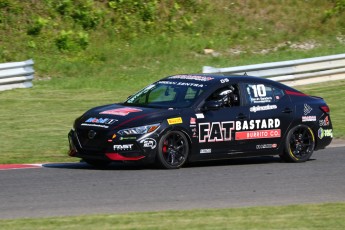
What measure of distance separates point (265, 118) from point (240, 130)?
49 cm

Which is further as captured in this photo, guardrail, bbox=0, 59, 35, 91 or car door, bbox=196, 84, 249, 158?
guardrail, bbox=0, 59, 35, 91

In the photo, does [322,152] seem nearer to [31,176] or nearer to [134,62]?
[31,176]

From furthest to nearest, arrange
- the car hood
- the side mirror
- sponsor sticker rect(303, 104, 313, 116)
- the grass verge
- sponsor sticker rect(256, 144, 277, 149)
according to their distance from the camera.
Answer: sponsor sticker rect(303, 104, 313, 116)
sponsor sticker rect(256, 144, 277, 149)
the side mirror
the car hood
the grass verge

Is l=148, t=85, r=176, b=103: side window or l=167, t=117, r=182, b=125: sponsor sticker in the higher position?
l=148, t=85, r=176, b=103: side window

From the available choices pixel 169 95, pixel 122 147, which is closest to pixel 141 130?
pixel 122 147

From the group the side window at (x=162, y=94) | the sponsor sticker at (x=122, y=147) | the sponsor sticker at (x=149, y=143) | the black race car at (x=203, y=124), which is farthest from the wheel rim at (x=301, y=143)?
the sponsor sticker at (x=122, y=147)

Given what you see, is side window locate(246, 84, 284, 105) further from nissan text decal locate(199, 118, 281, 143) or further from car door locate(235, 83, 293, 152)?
nissan text decal locate(199, 118, 281, 143)

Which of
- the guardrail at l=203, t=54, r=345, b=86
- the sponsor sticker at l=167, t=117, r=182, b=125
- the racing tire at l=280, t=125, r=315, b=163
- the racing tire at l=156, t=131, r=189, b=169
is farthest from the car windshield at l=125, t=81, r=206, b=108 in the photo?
the guardrail at l=203, t=54, r=345, b=86

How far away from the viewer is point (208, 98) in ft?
43.9

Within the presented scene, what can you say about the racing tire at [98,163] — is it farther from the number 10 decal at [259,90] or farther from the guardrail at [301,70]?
the guardrail at [301,70]

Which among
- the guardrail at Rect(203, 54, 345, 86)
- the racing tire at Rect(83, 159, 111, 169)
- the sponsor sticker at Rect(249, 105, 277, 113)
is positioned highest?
the guardrail at Rect(203, 54, 345, 86)

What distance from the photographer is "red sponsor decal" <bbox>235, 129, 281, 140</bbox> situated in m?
13.5

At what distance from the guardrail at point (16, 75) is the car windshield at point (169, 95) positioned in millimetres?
6496

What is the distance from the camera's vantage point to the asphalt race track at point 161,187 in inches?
396
